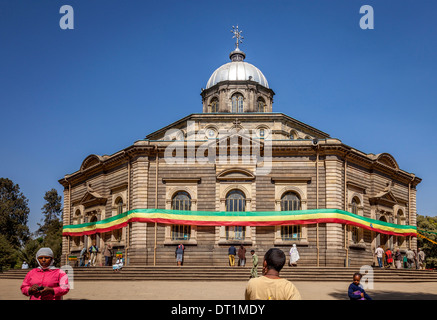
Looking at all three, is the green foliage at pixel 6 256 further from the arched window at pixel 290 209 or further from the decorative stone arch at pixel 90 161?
the arched window at pixel 290 209

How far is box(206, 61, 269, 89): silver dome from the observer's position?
131ft

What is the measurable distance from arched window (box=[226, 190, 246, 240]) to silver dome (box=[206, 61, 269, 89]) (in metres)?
14.1

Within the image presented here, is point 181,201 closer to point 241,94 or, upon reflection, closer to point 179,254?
point 179,254

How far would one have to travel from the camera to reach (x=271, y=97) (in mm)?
40062

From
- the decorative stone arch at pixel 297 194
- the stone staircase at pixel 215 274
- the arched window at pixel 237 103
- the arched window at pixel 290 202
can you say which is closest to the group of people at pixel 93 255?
the stone staircase at pixel 215 274

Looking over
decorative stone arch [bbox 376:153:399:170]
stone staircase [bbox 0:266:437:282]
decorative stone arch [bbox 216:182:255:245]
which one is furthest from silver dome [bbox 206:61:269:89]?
stone staircase [bbox 0:266:437:282]

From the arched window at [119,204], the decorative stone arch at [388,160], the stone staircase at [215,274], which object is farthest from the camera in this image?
the decorative stone arch at [388,160]

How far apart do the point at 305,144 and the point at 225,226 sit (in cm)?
653

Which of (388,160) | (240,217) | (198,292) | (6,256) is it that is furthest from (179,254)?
(6,256)

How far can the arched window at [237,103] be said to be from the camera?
38.0m

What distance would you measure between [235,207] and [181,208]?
10.1 ft

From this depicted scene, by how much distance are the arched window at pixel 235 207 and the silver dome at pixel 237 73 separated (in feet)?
46.4
